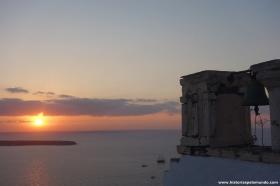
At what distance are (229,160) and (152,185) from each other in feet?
184

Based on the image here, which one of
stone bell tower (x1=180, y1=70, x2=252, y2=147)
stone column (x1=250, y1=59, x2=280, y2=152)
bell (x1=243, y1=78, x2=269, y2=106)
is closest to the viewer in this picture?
stone column (x1=250, y1=59, x2=280, y2=152)

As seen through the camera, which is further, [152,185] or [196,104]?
[152,185]

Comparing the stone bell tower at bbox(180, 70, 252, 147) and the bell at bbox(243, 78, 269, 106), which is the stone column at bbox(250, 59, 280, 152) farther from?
the stone bell tower at bbox(180, 70, 252, 147)

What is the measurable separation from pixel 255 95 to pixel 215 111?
1.16 metres

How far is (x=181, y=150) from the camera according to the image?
10.0 meters

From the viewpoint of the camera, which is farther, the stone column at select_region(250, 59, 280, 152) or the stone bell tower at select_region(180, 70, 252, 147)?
the stone bell tower at select_region(180, 70, 252, 147)

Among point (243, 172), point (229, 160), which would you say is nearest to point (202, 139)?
point (229, 160)

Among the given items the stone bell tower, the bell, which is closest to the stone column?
the bell

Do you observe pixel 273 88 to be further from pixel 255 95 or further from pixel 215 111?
pixel 215 111

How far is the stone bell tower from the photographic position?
9273 millimetres

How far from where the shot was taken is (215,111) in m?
9.32

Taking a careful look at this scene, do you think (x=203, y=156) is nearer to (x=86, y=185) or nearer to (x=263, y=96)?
(x=263, y=96)

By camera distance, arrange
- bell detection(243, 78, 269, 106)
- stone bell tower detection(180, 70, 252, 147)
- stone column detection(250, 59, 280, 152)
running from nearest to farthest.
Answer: stone column detection(250, 59, 280, 152)
bell detection(243, 78, 269, 106)
stone bell tower detection(180, 70, 252, 147)

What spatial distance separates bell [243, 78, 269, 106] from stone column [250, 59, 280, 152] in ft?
2.05
